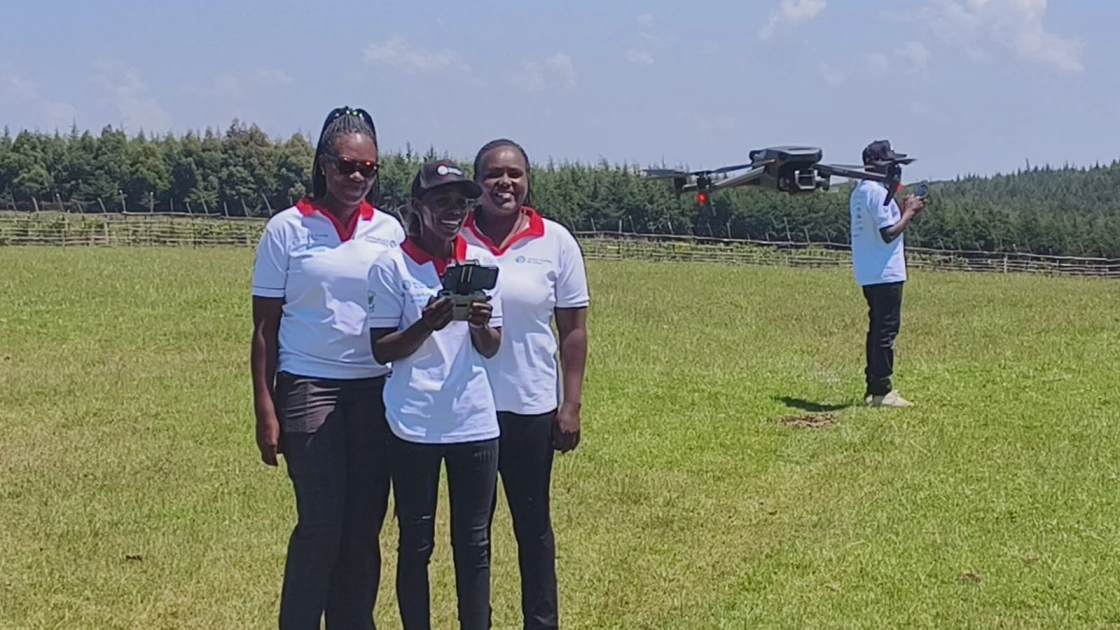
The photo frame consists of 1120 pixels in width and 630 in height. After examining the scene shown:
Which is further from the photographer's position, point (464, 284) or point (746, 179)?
point (746, 179)

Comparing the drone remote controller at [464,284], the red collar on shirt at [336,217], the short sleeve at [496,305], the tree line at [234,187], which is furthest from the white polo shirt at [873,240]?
the tree line at [234,187]

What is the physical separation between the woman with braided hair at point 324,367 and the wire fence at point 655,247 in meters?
37.2

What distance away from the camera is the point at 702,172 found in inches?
200

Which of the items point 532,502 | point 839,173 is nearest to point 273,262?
point 532,502

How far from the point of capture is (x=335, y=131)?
14.3 ft

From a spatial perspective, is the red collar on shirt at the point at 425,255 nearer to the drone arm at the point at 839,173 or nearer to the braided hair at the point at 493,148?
the braided hair at the point at 493,148

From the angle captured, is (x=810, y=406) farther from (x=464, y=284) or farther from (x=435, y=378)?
(x=464, y=284)

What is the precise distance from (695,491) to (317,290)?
12.0 ft

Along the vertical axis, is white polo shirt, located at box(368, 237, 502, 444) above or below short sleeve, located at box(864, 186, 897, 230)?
below

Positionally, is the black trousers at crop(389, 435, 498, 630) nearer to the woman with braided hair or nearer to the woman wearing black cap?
the woman wearing black cap

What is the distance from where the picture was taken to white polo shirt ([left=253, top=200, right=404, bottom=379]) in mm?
4219

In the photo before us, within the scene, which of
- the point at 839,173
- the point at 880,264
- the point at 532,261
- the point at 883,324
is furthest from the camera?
the point at 883,324

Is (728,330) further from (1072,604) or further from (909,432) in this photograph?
(1072,604)

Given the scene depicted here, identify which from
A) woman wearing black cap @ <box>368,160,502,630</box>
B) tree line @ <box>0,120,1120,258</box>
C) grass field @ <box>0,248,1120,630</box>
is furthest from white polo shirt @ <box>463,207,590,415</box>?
tree line @ <box>0,120,1120,258</box>
